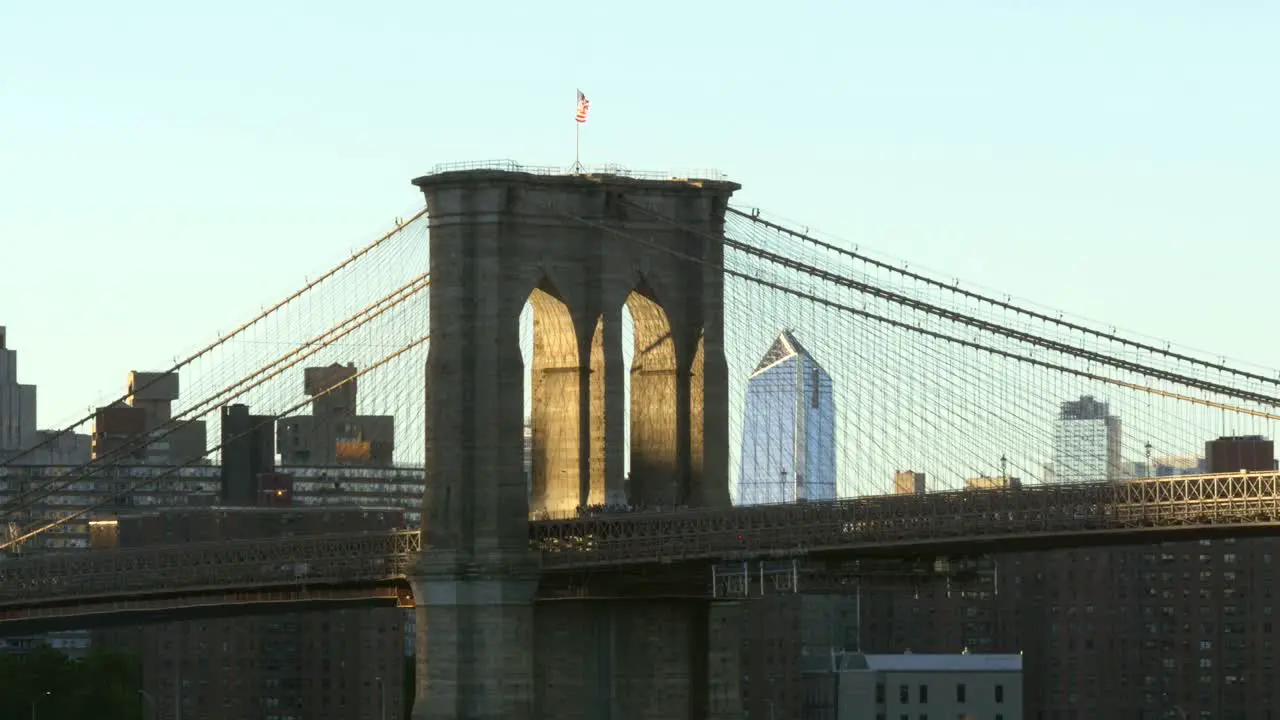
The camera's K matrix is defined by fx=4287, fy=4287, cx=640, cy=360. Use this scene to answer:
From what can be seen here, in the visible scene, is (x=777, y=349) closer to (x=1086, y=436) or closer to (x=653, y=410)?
(x=653, y=410)

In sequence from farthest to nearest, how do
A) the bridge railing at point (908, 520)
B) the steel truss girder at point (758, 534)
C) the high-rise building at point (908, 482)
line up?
1. the high-rise building at point (908, 482)
2. the steel truss girder at point (758, 534)
3. the bridge railing at point (908, 520)

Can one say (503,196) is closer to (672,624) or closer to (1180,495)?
(672,624)

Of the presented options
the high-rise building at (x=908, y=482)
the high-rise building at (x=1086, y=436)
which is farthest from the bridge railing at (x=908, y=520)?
the high-rise building at (x=1086, y=436)

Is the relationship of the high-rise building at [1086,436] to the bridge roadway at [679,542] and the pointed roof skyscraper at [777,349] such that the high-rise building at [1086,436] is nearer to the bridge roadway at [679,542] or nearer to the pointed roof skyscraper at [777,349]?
the bridge roadway at [679,542]

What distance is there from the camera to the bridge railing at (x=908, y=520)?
115m

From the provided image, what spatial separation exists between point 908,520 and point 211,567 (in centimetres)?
2677

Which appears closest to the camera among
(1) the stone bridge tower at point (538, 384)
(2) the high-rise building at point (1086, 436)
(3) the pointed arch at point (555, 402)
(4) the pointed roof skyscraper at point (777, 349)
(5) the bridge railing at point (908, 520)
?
(5) the bridge railing at point (908, 520)

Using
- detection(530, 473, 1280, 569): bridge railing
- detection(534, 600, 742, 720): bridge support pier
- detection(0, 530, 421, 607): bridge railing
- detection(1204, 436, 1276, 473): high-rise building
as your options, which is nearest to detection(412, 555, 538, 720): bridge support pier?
detection(530, 473, 1280, 569): bridge railing

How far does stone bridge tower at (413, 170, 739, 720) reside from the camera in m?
125

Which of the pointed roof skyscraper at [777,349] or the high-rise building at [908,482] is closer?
the high-rise building at [908,482]

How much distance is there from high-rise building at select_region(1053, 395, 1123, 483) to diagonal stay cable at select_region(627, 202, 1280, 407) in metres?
3.36

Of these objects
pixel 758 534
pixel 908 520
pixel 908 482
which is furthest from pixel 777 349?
pixel 908 520

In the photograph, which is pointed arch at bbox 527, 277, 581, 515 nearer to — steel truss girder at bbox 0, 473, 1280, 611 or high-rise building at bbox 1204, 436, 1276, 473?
steel truss girder at bbox 0, 473, 1280, 611

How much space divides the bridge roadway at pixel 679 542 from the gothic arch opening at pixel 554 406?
3002 millimetres
